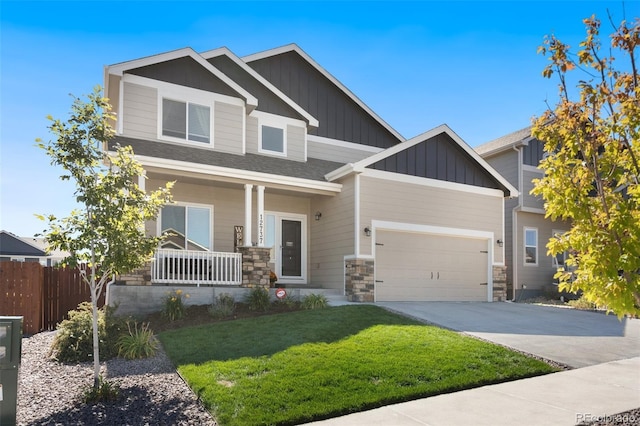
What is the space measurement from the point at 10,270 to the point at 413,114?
13.7 metres

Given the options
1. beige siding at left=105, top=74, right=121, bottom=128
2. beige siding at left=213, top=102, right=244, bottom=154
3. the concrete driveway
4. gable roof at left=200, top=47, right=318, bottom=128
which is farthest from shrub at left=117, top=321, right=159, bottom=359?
gable roof at left=200, top=47, right=318, bottom=128

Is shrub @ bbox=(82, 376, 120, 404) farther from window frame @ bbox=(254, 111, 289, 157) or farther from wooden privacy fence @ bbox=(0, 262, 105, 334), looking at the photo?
window frame @ bbox=(254, 111, 289, 157)

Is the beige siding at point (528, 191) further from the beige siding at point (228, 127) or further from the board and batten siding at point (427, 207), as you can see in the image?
the beige siding at point (228, 127)

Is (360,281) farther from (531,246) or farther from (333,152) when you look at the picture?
(531,246)

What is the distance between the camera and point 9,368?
493cm

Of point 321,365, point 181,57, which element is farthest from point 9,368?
point 181,57

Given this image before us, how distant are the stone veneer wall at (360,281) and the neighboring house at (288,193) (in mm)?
33

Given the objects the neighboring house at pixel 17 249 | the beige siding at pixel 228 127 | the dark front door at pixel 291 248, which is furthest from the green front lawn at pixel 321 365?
the neighboring house at pixel 17 249

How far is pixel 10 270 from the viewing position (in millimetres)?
11836

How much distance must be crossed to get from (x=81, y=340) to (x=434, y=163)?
10943mm

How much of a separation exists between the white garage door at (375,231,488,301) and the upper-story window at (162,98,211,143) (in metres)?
6.00

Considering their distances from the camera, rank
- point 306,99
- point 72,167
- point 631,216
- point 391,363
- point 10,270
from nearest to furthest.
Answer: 1. point 631,216
2. point 72,167
3. point 391,363
4. point 10,270
5. point 306,99

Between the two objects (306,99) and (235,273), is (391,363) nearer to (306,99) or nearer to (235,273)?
(235,273)

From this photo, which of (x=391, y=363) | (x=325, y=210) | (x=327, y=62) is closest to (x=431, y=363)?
(x=391, y=363)
